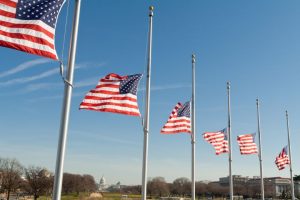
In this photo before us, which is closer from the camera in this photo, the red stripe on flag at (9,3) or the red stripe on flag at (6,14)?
the red stripe on flag at (6,14)

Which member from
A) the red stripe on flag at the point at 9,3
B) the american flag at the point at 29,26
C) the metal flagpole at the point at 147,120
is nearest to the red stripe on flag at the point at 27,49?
the american flag at the point at 29,26

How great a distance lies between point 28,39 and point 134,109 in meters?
8.30

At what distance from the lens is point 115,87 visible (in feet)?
65.3

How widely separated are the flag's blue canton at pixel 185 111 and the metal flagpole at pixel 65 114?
13112 mm

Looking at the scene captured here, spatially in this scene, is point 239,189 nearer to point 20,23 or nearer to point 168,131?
point 168,131

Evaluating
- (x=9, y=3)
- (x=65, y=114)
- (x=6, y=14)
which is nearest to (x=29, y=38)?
(x=6, y=14)

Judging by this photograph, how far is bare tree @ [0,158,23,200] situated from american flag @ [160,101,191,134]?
4074 inches

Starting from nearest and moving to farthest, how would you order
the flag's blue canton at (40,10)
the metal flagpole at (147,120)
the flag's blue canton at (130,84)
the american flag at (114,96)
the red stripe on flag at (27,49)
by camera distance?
the red stripe on flag at (27,49)
the flag's blue canton at (40,10)
the american flag at (114,96)
the flag's blue canton at (130,84)
the metal flagpole at (147,120)

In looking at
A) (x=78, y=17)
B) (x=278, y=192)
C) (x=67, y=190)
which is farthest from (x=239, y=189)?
(x=78, y=17)

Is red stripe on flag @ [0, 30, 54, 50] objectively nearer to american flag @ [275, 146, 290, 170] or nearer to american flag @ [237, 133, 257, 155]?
american flag @ [237, 133, 257, 155]

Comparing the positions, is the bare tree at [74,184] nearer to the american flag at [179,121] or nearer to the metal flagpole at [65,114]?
the american flag at [179,121]

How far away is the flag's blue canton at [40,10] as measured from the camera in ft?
44.7

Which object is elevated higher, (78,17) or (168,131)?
(78,17)

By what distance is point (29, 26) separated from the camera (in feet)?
44.4
